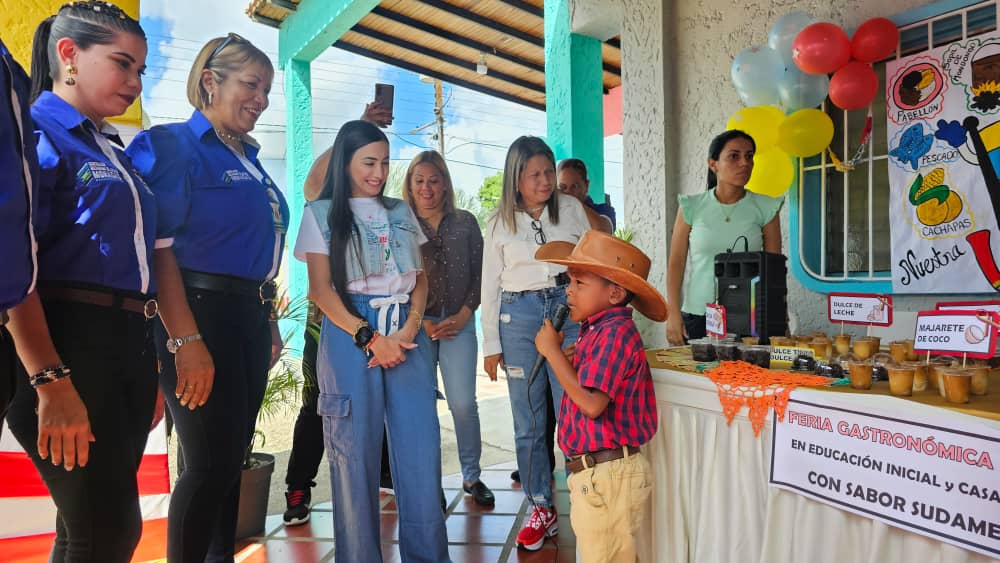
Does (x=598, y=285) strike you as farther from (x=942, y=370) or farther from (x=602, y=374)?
(x=942, y=370)

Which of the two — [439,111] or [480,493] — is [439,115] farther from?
[480,493]

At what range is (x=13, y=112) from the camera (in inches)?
38.8

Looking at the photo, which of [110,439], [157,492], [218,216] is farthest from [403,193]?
[110,439]

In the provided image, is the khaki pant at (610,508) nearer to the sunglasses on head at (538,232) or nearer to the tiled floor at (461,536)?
the tiled floor at (461,536)

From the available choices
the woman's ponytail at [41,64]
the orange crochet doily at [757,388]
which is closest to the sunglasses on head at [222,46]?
the woman's ponytail at [41,64]

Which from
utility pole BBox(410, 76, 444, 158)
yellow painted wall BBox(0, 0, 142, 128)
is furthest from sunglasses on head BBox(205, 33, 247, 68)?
utility pole BBox(410, 76, 444, 158)

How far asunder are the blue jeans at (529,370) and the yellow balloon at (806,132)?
5.24ft

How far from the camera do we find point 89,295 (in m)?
1.28

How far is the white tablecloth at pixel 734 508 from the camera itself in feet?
4.40

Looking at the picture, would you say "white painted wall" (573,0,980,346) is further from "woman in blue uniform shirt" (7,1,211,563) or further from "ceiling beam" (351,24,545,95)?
"ceiling beam" (351,24,545,95)

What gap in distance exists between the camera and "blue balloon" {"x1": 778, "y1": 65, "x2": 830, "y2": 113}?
3.13m

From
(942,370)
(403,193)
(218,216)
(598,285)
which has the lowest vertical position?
(942,370)

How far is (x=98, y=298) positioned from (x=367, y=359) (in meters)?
0.81

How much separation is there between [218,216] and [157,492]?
1.71 meters
